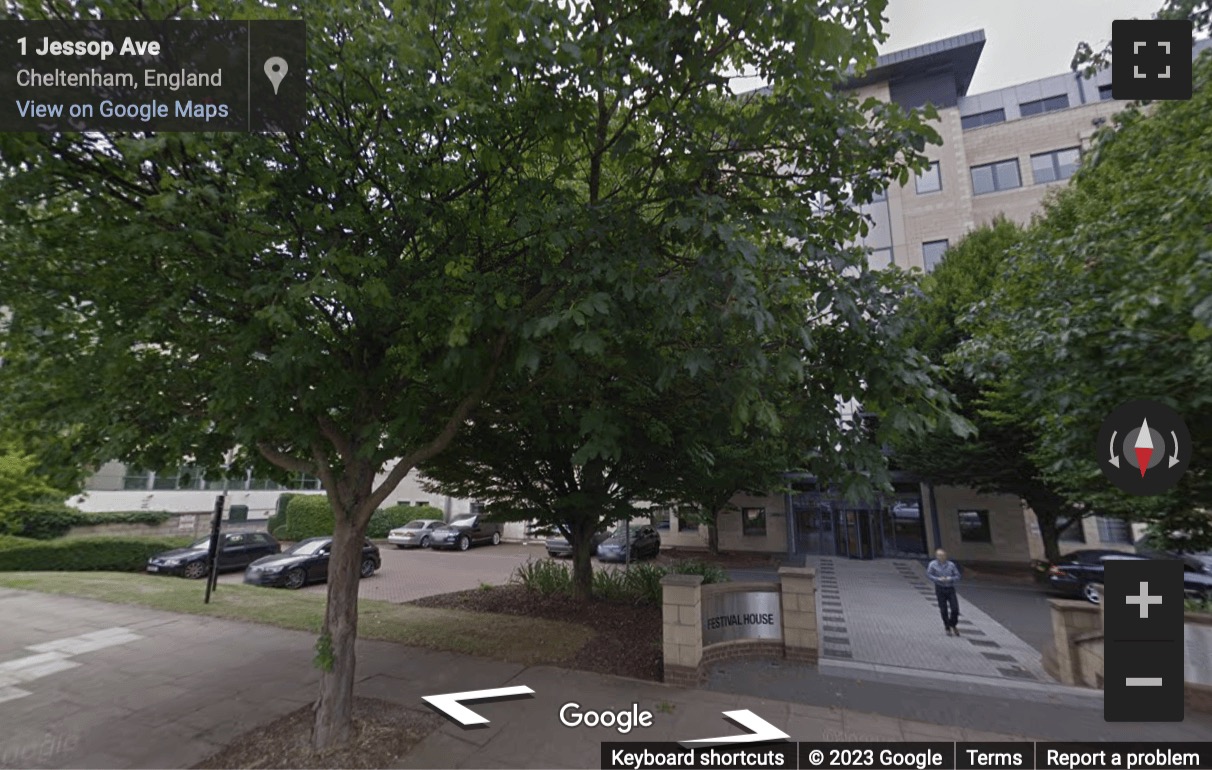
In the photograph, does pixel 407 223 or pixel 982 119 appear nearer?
pixel 407 223

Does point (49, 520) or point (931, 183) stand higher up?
point (931, 183)

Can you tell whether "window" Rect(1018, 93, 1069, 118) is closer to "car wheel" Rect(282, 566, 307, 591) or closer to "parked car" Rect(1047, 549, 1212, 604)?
"parked car" Rect(1047, 549, 1212, 604)

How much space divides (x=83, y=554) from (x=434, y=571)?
10629 millimetres

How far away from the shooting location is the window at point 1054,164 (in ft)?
80.4

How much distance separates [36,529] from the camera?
18.2 meters

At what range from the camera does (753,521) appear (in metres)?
27.2

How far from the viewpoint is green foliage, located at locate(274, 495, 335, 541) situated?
26125 mm

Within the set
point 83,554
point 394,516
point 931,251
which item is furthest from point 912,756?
point 394,516

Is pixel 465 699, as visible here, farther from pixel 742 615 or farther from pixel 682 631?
pixel 742 615

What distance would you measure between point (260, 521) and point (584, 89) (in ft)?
105

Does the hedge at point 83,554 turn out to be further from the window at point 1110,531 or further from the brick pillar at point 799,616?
the window at point 1110,531

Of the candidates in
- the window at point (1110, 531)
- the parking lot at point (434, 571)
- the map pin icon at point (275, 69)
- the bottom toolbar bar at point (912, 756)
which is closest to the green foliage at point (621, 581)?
the parking lot at point (434, 571)

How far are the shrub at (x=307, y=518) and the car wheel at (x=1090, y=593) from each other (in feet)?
93.3

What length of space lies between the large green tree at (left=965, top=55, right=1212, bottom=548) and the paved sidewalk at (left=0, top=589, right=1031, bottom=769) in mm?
3444
